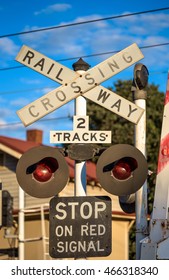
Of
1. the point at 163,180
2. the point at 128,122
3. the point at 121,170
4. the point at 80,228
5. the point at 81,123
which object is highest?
the point at 128,122

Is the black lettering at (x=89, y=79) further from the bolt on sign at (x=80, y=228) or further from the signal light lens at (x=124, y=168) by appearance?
the bolt on sign at (x=80, y=228)

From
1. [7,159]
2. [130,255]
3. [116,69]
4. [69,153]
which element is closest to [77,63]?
[116,69]

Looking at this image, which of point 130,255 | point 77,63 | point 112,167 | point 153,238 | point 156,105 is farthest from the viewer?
point 156,105

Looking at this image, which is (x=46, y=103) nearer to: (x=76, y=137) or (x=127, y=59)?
(x=76, y=137)

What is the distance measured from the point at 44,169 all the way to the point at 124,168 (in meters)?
0.67

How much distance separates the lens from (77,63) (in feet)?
20.6

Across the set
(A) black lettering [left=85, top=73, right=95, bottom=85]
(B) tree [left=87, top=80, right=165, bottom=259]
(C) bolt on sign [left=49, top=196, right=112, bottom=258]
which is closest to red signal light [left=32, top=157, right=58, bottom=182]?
(C) bolt on sign [left=49, top=196, right=112, bottom=258]

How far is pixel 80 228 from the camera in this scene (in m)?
5.37

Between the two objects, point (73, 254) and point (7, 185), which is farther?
point (7, 185)

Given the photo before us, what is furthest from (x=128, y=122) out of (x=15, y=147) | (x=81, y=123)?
(x=81, y=123)

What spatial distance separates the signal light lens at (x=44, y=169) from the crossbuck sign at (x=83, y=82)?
0.46 metres

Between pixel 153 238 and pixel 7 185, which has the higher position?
pixel 7 185

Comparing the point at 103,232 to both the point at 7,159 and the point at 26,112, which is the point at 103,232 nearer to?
the point at 26,112
